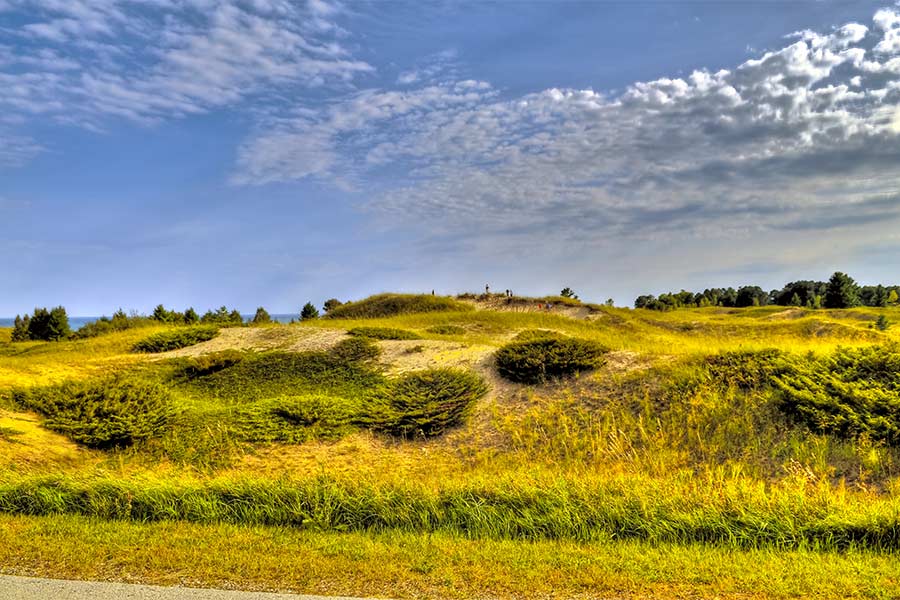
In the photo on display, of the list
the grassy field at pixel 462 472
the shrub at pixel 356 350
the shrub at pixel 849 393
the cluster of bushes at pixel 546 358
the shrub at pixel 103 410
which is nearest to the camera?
the grassy field at pixel 462 472

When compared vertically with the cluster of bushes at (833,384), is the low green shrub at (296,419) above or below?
below

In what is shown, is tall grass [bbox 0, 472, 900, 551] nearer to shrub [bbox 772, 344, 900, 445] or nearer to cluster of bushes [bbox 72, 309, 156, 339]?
shrub [bbox 772, 344, 900, 445]

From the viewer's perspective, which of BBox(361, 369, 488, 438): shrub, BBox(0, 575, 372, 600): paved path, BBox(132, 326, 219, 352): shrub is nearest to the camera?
BBox(0, 575, 372, 600): paved path

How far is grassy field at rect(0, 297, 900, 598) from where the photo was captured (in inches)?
207

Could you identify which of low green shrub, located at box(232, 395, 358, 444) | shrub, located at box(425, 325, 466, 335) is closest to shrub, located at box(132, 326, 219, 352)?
shrub, located at box(425, 325, 466, 335)

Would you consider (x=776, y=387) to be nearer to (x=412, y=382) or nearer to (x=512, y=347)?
(x=512, y=347)

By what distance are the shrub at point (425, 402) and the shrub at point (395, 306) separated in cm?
2173

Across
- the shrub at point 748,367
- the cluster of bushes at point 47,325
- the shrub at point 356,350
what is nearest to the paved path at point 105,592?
the shrub at point 748,367

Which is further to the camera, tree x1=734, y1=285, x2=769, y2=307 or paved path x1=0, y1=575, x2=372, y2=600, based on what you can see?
tree x1=734, y1=285, x2=769, y2=307

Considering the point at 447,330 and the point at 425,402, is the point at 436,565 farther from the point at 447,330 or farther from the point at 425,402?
the point at 447,330

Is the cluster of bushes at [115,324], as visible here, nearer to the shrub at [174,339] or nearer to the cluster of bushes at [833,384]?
the shrub at [174,339]

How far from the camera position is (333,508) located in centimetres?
666

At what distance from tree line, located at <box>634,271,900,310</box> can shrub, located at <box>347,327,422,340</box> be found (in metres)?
58.5

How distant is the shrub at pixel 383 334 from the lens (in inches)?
795
